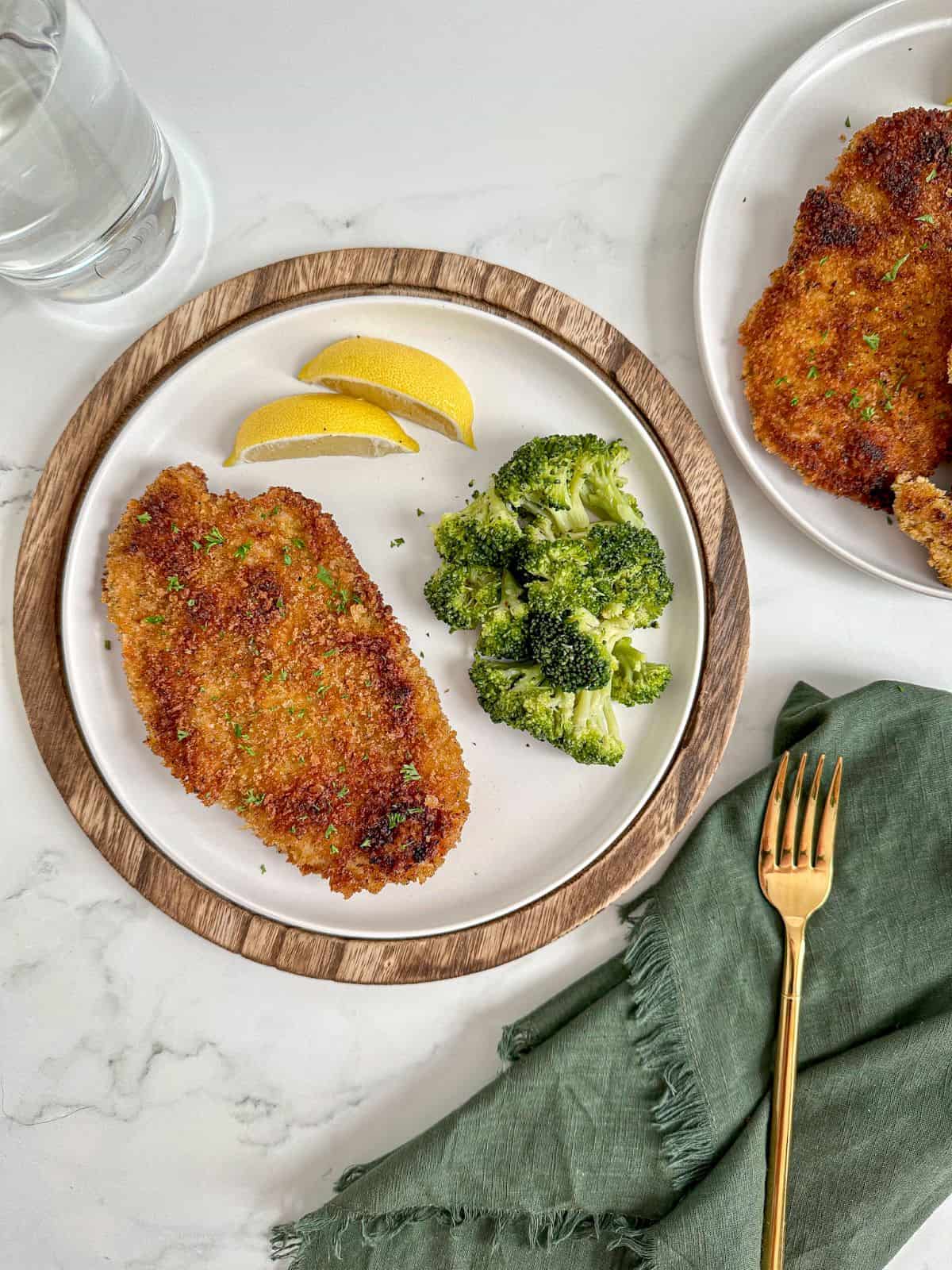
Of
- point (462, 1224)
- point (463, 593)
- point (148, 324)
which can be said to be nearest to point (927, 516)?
point (463, 593)

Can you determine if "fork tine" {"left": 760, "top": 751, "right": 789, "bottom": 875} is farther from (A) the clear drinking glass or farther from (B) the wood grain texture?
(A) the clear drinking glass

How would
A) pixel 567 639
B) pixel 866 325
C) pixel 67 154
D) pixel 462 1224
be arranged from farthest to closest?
pixel 462 1224 → pixel 866 325 → pixel 567 639 → pixel 67 154

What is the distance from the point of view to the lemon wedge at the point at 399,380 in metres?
2.42

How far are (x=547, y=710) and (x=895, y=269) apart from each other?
154 cm

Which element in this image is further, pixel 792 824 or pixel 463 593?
pixel 792 824

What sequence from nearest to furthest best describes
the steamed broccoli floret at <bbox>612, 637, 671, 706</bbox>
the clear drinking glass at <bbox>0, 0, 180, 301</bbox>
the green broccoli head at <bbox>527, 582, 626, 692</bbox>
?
the clear drinking glass at <bbox>0, 0, 180, 301</bbox>
the green broccoli head at <bbox>527, 582, 626, 692</bbox>
the steamed broccoli floret at <bbox>612, 637, 671, 706</bbox>

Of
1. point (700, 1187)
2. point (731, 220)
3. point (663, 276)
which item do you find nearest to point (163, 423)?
point (663, 276)

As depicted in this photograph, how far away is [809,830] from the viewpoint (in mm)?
2588

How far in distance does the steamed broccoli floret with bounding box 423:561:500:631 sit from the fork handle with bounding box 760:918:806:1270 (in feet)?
4.25

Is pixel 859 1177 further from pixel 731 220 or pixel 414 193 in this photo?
pixel 414 193

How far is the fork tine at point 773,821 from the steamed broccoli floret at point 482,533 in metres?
1.01

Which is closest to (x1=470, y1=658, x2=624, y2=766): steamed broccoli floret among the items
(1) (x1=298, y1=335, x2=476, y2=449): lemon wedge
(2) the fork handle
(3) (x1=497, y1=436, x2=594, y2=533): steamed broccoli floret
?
(3) (x1=497, y1=436, x2=594, y2=533): steamed broccoli floret

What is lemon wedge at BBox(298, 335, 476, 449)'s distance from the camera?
2424 mm

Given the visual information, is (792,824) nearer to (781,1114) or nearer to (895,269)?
(781,1114)
